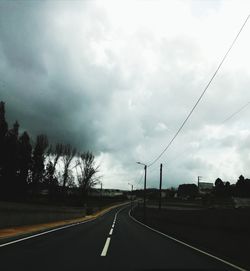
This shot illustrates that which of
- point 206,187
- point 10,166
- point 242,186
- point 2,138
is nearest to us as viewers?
point 2,138

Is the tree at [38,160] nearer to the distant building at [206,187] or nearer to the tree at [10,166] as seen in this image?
the tree at [10,166]

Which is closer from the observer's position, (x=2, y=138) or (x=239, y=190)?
(x=2, y=138)

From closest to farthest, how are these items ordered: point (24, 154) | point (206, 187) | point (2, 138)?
1. point (2, 138)
2. point (24, 154)
3. point (206, 187)

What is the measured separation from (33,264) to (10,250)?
3364 mm

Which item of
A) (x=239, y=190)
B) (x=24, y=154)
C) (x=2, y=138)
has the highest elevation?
(x=239, y=190)

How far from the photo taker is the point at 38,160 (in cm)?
10081

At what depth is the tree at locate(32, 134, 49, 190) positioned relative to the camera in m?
100

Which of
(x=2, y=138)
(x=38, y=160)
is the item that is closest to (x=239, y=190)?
(x=38, y=160)

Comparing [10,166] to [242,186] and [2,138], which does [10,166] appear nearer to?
[2,138]

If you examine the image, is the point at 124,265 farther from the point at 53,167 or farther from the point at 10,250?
the point at 53,167

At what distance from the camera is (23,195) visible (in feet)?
255

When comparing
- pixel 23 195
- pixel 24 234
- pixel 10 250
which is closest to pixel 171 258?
pixel 10 250

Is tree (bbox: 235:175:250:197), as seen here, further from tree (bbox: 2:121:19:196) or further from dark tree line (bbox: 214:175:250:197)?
tree (bbox: 2:121:19:196)

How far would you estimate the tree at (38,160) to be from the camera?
10044 centimetres
